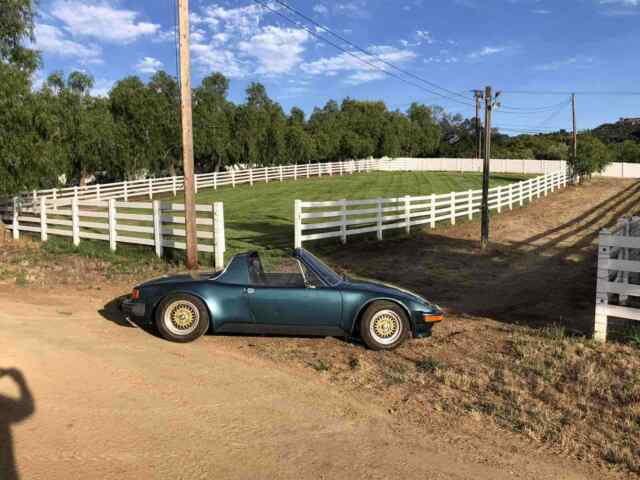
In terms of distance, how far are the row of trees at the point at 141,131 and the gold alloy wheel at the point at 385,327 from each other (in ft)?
39.9

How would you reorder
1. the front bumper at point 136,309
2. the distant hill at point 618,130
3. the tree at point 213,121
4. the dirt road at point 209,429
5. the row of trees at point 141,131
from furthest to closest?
the distant hill at point 618,130, the tree at point 213,121, the row of trees at point 141,131, the front bumper at point 136,309, the dirt road at point 209,429

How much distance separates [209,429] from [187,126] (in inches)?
330

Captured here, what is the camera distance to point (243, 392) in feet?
16.1

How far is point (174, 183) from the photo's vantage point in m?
34.7

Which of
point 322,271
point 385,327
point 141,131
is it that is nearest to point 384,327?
Answer: point 385,327

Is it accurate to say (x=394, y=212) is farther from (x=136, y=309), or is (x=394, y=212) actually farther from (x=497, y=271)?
(x=136, y=309)

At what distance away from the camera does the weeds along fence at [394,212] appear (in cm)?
1471

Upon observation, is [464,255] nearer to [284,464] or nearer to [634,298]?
[634,298]

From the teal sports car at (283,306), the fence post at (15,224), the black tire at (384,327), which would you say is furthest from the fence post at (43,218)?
the black tire at (384,327)

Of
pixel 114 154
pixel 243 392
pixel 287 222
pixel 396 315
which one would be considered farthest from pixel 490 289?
pixel 114 154

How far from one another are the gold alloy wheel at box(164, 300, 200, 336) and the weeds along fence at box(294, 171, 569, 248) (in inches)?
277

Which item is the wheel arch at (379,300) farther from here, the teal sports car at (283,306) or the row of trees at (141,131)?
the row of trees at (141,131)

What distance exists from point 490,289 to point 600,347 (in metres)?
3.88

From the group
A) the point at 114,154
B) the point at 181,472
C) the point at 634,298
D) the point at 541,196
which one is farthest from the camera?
the point at 114,154
